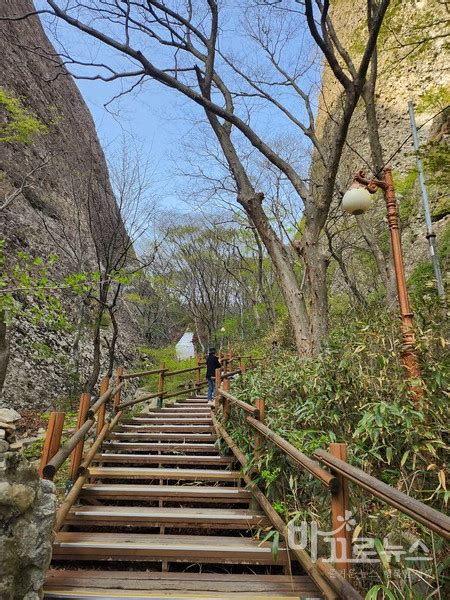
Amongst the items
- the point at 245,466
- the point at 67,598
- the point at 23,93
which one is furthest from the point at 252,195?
the point at 23,93

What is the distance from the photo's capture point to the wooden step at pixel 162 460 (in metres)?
4.74

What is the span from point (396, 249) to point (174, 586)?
3.62 metres

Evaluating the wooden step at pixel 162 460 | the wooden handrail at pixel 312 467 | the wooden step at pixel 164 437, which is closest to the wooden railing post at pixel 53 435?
the wooden handrail at pixel 312 467

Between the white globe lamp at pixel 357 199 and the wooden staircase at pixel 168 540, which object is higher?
the white globe lamp at pixel 357 199

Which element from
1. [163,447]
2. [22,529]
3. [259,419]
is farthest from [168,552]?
[163,447]

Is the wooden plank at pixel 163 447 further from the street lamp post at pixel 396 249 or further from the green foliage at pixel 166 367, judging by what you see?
the green foliage at pixel 166 367

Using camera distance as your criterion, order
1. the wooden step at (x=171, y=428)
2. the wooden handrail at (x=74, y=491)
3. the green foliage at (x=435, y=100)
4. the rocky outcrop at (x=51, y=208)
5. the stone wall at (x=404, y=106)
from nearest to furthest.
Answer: the wooden handrail at (x=74, y=491) < the wooden step at (x=171, y=428) < the green foliage at (x=435, y=100) < the rocky outcrop at (x=51, y=208) < the stone wall at (x=404, y=106)

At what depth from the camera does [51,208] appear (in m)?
14.8

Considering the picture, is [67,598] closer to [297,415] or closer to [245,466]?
[245,466]

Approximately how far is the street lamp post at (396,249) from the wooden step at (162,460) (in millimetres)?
2533

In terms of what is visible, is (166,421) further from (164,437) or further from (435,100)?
(435,100)

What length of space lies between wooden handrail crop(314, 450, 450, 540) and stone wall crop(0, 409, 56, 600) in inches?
64.3

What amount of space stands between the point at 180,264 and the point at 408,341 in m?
19.2

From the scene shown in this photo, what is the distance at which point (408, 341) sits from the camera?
3.42m
